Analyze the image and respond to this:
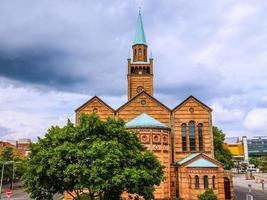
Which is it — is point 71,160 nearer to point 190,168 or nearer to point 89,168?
point 89,168

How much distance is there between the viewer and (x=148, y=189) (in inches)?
996

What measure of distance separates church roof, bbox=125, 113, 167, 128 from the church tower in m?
15.2

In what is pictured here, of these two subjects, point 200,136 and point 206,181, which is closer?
point 206,181

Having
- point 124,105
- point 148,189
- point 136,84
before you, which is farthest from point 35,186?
point 136,84

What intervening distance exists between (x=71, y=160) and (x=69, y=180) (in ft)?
5.76

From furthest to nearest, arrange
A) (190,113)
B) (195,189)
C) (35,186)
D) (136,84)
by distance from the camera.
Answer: (136,84), (190,113), (195,189), (35,186)

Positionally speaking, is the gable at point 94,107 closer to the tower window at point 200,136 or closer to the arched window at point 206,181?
the tower window at point 200,136

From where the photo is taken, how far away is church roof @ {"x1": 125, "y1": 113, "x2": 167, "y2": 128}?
4350 cm

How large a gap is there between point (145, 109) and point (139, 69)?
16.2 metres

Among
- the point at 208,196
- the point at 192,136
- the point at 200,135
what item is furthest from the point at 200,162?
the point at 200,135

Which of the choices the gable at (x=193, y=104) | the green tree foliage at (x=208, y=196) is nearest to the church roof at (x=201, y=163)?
the green tree foliage at (x=208, y=196)

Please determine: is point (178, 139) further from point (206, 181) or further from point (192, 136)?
point (206, 181)

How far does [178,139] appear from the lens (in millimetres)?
47781

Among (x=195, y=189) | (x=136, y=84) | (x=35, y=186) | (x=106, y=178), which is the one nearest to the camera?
(x=106, y=178)
